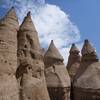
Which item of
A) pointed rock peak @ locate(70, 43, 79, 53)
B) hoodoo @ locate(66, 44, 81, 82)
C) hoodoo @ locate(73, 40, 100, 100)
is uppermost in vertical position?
pointed rock peak @ locate(70, 43, 79, 53)

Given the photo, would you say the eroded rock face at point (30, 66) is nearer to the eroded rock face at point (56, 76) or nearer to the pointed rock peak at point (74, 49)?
the eroded rock face at point (56, 76)

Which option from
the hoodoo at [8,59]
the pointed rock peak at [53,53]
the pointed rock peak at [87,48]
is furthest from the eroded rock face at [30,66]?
the pointed rock peak at [87,48]

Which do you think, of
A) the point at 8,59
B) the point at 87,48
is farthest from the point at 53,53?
the point at 8,59

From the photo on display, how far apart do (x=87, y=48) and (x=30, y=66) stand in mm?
13120

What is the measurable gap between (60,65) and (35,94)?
427 inches

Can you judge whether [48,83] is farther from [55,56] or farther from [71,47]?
[71,47]

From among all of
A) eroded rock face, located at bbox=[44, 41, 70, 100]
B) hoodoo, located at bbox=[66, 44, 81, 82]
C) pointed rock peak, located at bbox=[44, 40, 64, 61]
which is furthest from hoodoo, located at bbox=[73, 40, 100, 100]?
hoodoo, located at bbox=[66, 44, 81, 82]

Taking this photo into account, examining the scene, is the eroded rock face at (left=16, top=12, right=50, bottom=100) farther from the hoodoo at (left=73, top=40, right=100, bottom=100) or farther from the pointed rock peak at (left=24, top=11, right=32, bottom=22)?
the hoodoo at (left=73, top=40, right=100, bottom=100)

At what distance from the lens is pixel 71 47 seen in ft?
118

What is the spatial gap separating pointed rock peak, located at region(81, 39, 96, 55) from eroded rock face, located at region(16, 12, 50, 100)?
34.2 feet

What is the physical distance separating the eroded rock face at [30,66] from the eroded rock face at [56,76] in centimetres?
668

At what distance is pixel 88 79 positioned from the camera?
26.9 metres

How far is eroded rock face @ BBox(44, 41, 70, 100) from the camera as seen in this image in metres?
26.5

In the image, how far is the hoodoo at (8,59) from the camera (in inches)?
635
